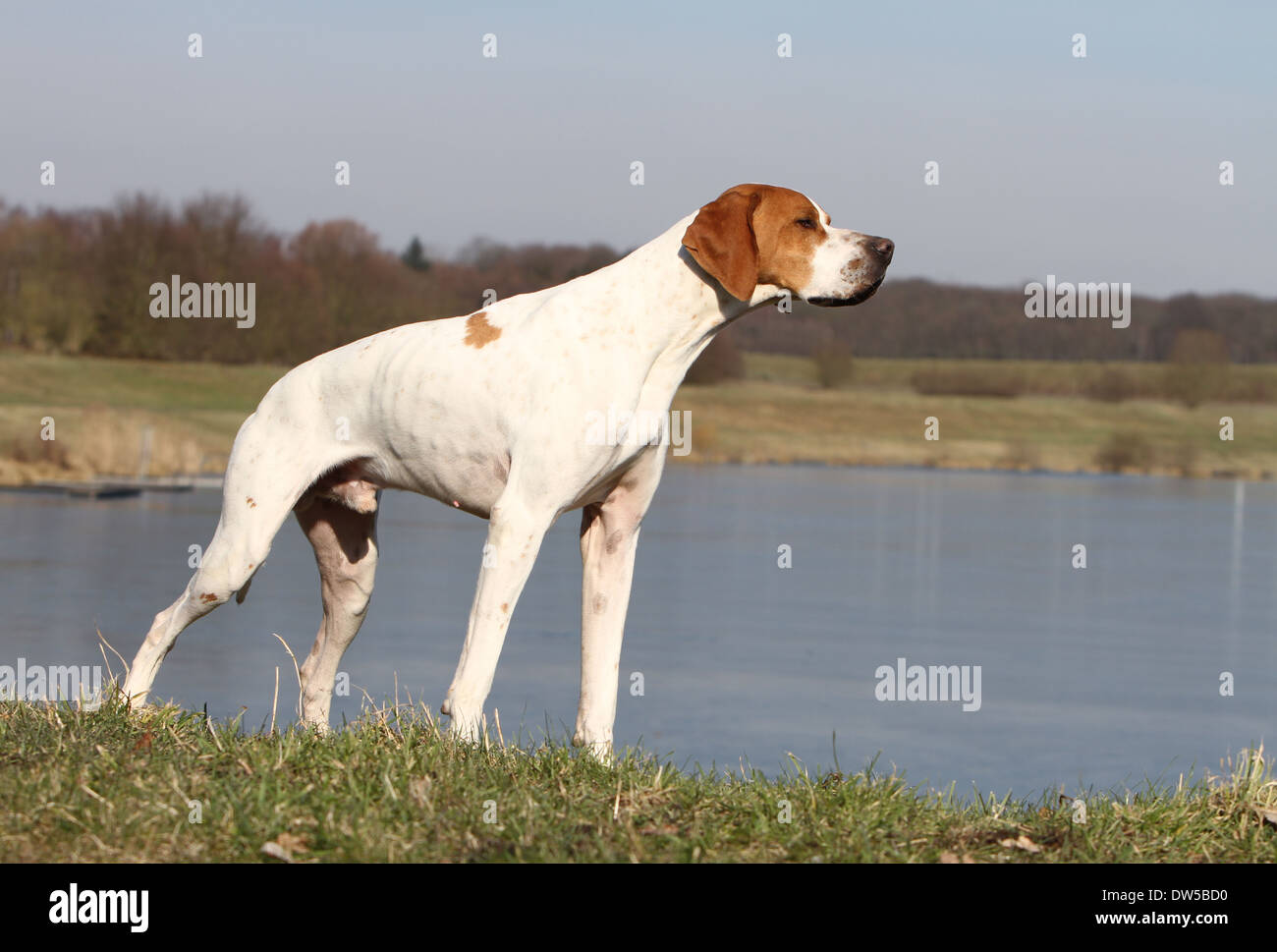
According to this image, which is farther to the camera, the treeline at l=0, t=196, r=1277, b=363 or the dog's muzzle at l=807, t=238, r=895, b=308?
the treeline at l=0, t=196, r=1277, b=363

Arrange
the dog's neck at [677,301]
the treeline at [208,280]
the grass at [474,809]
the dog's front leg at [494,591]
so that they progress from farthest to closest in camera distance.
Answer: the treeline at [208,280] < the dog's neck at [677,301] < the dog's front leg at [494,591] < the grass at [474,809]

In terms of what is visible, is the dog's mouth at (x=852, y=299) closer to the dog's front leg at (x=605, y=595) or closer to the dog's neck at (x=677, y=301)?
the dog's neck at (x=677, y=301)

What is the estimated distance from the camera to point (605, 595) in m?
5.33

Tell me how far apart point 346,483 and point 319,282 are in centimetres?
5220

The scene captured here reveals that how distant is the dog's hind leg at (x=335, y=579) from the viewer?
5762 millimetres

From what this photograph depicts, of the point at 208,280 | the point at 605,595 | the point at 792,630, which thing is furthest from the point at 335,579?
the point at 208,280

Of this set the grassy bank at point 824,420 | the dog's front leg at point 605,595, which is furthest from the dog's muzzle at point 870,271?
the grassy bank at point 824,420

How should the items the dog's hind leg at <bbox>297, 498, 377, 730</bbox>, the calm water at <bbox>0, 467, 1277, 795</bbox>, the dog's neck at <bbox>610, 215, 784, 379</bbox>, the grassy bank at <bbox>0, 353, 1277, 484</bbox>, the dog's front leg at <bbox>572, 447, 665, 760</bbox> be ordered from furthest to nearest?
1. the grassy bank at <bbox>0, 353, 1277, 484</bbox>
2. the calm water at <bbox>0, 467, 1277, 795</bbox>
3. the dog's hind leg at <bbox>297, 498, 377, 730</bbox>
4. the dog's front leg at <bbox>572, 447, 665, 760</bbox>
5. the dog's neck at <bbox>610, 215, 784, 379</bbox>

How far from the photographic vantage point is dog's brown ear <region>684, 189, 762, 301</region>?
4891 mm

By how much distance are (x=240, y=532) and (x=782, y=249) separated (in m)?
2.29

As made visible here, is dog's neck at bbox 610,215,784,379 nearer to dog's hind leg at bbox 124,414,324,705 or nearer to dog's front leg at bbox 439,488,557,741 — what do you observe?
dog's front leg at bbox 439,488,557,741

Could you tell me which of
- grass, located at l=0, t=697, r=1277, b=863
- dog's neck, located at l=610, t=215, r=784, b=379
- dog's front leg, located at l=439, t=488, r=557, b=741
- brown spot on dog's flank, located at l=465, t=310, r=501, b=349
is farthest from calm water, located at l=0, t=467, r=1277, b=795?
brown spot on dog's flank, located at l=465, t=310, r=501, b=349

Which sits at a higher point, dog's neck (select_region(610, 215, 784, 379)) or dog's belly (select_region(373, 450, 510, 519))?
dog's neck (select_region(610, 215, 784, 379))
